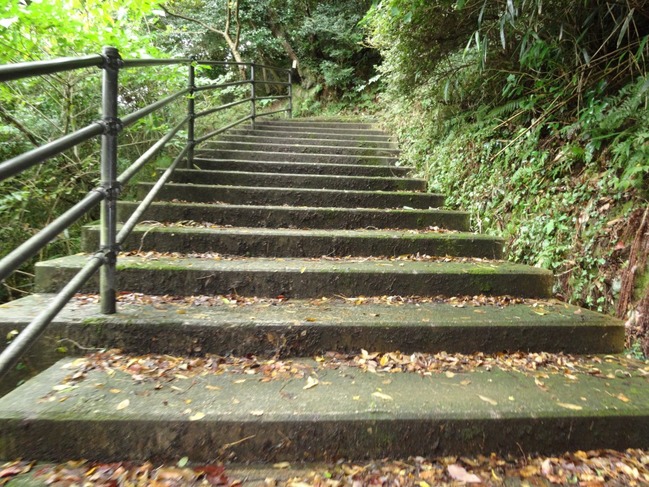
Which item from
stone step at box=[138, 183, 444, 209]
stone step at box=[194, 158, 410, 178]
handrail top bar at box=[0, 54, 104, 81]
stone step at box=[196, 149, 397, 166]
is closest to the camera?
handrail top bar at box=[0, 54, 104, 81]

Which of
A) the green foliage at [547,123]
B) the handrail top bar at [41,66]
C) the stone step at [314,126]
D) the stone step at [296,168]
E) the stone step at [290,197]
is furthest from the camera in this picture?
the stone step at [314,126]

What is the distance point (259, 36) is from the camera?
9.89 m

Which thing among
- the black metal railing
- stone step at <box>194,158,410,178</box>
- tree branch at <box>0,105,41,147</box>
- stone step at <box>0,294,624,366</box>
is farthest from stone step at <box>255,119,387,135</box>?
stone step at <box>0,294,624,366</box>

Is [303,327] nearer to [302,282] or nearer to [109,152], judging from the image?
[302,282]

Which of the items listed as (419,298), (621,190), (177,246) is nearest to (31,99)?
(177,246)

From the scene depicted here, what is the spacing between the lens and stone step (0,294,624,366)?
1.67 metres

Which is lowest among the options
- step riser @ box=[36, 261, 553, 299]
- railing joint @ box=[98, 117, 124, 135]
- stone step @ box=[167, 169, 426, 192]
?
step riser @ box=[36, 261, 553, 299]

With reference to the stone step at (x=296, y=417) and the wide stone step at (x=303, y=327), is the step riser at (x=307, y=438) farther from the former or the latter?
the wide stone step at (x=303, y=327)

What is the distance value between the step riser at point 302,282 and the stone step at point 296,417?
22.2 inches

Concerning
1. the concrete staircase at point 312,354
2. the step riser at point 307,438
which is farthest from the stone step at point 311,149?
the step riser at point 307,438

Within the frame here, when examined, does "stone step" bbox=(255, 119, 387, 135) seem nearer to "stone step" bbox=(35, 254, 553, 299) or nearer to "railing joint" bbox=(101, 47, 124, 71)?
"stone step" bbox=(35, 254, 553, 299)

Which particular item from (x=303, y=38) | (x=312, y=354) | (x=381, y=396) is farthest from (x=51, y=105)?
(x=303, y=38)

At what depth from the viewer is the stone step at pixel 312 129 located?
6.05 m

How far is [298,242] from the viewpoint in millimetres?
2594
